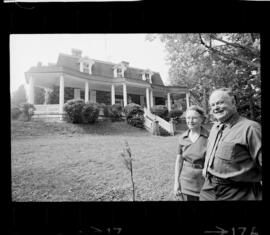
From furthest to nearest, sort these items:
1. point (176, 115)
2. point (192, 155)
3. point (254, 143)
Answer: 1. point (176, 115)
2. point (192, 155)
3. point (254, 143)

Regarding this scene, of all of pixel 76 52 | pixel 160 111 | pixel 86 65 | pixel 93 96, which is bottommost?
pixel 160 111

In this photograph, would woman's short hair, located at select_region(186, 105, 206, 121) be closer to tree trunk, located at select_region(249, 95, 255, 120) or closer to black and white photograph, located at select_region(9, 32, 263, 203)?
black and white photograph, located at select_region(9, 32, 263, 203)

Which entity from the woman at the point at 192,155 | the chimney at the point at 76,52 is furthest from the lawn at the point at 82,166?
the chimney at the point at 76,52

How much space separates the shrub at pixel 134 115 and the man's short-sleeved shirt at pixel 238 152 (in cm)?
77

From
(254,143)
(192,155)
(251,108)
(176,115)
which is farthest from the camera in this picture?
(176,115)

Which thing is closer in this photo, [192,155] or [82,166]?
[192,155]

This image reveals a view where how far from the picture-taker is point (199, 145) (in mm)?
1793

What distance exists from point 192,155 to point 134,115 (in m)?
0.78

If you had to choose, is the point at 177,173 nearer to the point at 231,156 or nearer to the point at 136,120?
the point at 231,156

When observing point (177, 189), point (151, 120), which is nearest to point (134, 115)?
point (151, 120)

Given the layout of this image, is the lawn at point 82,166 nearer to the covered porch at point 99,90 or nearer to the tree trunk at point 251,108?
the covered porch at point 99,90

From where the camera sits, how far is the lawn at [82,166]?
1.95 m

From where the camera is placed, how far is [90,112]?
7.07 ft
